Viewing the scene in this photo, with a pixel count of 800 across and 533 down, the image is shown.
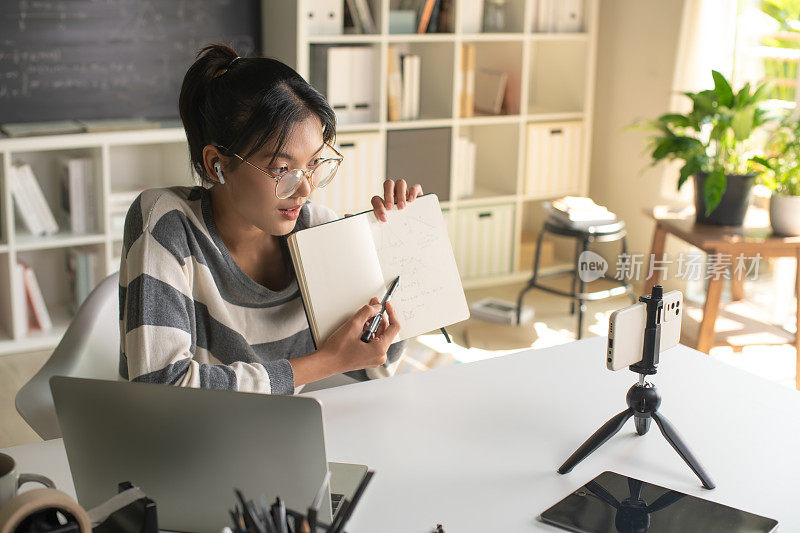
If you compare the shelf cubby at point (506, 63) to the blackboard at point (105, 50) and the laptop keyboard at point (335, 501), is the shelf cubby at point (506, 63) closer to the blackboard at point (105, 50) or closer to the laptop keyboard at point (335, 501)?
the blackboard at point (105, 50)

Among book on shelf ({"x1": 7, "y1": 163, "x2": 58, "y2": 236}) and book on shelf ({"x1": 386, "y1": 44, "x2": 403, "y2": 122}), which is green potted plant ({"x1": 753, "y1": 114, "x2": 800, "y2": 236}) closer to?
book on shelf ({"x1": 386, "y1": 44, "x2": 403, "y2": 122})

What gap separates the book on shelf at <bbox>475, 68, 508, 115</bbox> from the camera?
4010 millimetres

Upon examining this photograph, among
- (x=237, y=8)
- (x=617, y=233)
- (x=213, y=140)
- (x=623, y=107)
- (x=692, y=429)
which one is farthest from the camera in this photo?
(x=623, y=107)

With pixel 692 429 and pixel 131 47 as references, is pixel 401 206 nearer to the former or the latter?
pixel 692 429

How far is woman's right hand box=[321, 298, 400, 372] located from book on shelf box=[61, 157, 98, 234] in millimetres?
2200

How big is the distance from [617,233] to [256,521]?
8.80 feet

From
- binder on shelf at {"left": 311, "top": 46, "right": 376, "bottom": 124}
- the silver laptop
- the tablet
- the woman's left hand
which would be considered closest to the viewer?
the silver laptop

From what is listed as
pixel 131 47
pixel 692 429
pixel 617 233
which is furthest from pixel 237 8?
pixel 692 429

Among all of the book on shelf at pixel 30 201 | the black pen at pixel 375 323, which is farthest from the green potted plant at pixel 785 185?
the book on shelf at pixel 30 201

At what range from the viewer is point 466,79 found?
3.87 metres

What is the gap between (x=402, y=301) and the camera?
1.50 m

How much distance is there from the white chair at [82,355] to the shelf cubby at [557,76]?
2973 millimetres

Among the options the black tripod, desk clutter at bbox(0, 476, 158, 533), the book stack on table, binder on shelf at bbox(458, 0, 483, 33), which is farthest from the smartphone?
binder on shelf at bbox(458, 0, 483, 33)

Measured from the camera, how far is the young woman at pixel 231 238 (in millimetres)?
1328
